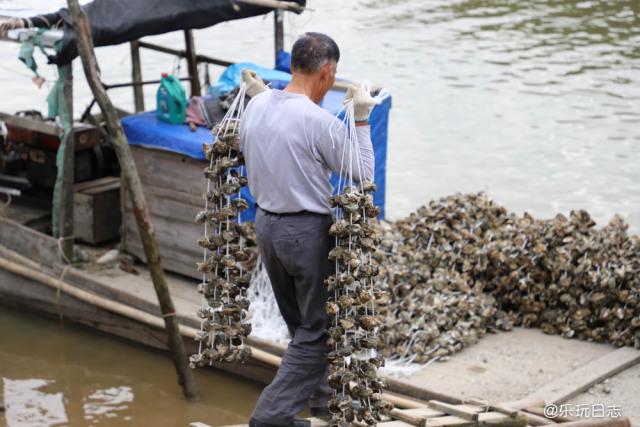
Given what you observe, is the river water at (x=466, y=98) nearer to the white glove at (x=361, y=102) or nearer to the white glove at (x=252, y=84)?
the white glove at (x=252, y=84)

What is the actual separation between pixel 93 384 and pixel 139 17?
8.87 feet

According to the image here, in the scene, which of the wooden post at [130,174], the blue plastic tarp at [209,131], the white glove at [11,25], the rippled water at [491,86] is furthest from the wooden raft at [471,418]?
the rippled water at [491,86]

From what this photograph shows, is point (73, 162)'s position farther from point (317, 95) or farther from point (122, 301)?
point (317, 95)

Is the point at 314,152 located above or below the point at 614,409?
above

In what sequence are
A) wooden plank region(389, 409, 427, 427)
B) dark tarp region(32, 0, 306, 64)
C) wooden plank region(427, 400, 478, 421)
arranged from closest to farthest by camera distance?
1. wooden plank region(389, 409, 427, 427)
2. wooden plank region(427, 400, 478, 421)
3. dark tarp region(32, 0, 306, 64)

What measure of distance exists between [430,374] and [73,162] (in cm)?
332

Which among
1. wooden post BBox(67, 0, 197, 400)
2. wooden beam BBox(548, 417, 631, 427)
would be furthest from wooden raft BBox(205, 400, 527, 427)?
wooden post BBox(67, 0, 197, 400)

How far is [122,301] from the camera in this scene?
7973 millimetres

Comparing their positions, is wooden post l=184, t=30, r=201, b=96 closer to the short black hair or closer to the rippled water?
the rippled water

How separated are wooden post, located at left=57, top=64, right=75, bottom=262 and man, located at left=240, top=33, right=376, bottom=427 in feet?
11.5

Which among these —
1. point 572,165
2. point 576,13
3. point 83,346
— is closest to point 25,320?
point 83,346

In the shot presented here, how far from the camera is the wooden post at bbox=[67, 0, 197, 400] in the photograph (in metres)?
6.69

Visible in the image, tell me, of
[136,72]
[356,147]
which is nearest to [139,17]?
[136,72]

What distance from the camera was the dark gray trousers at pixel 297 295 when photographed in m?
4.40
